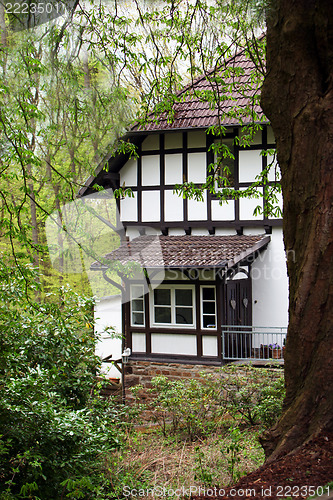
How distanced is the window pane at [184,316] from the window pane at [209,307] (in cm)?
35

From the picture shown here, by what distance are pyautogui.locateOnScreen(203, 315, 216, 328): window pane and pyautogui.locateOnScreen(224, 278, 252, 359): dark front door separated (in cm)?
33

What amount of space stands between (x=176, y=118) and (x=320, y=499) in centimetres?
1118

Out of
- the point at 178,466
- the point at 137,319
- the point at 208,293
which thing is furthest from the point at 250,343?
the point at 178,466

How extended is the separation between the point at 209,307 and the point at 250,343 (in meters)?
1.18

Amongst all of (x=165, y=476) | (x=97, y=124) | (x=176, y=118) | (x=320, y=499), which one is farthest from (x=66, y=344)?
(x=176, y=118)

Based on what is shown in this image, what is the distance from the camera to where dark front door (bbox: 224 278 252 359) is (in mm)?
11809

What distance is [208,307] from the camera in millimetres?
11906

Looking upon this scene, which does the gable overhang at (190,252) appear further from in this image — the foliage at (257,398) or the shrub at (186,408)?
the shrub at (186,408)

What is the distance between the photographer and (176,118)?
12578mm

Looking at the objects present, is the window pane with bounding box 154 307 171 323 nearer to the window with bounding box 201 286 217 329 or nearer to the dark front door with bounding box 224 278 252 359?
the window with bounding box 201 286 217 329

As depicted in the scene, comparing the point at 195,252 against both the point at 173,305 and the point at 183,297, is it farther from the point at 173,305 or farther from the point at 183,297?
the point at 173,305

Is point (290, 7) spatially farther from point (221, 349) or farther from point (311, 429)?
point (221, 349)

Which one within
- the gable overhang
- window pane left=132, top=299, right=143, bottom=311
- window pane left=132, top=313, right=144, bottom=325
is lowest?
window pane left=132, top=313, right=144, bottom=325

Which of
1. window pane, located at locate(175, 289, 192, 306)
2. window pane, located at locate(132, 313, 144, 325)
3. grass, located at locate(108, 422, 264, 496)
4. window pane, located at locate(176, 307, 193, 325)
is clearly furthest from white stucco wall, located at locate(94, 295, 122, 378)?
grass, located at locate(108, 422, 264, 496)
